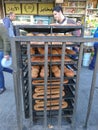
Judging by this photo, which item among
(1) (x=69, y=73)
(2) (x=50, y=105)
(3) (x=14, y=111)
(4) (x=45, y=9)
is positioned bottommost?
(3) (x=14, y=111)

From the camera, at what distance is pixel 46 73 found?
153 cm

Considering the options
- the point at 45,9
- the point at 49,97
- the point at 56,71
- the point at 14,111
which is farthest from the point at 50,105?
the point at 45,9

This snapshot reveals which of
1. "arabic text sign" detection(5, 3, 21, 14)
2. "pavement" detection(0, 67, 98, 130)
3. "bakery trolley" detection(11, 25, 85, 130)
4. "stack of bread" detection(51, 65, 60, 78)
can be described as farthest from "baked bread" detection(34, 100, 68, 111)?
"arabic text sign" detection(5, 3, 21, 14)

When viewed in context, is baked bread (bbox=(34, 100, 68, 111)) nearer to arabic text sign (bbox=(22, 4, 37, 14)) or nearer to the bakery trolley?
the bakery trolley

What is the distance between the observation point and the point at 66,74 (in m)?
1.70

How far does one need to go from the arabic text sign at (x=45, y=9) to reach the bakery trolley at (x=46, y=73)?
308 centimetres

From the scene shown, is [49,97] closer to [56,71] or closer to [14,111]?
[56,71]

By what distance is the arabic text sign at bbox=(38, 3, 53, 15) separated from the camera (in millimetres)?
4719

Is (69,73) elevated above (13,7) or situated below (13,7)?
below

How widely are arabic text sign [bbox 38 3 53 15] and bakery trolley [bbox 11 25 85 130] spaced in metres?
3.08

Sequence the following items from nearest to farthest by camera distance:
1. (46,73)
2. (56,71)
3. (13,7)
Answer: (46,73), (56,71), (13,7)

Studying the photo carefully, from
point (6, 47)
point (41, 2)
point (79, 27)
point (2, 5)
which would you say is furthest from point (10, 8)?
point (79, 27)

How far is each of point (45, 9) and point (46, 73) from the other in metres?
3.65

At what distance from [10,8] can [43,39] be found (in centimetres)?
379
